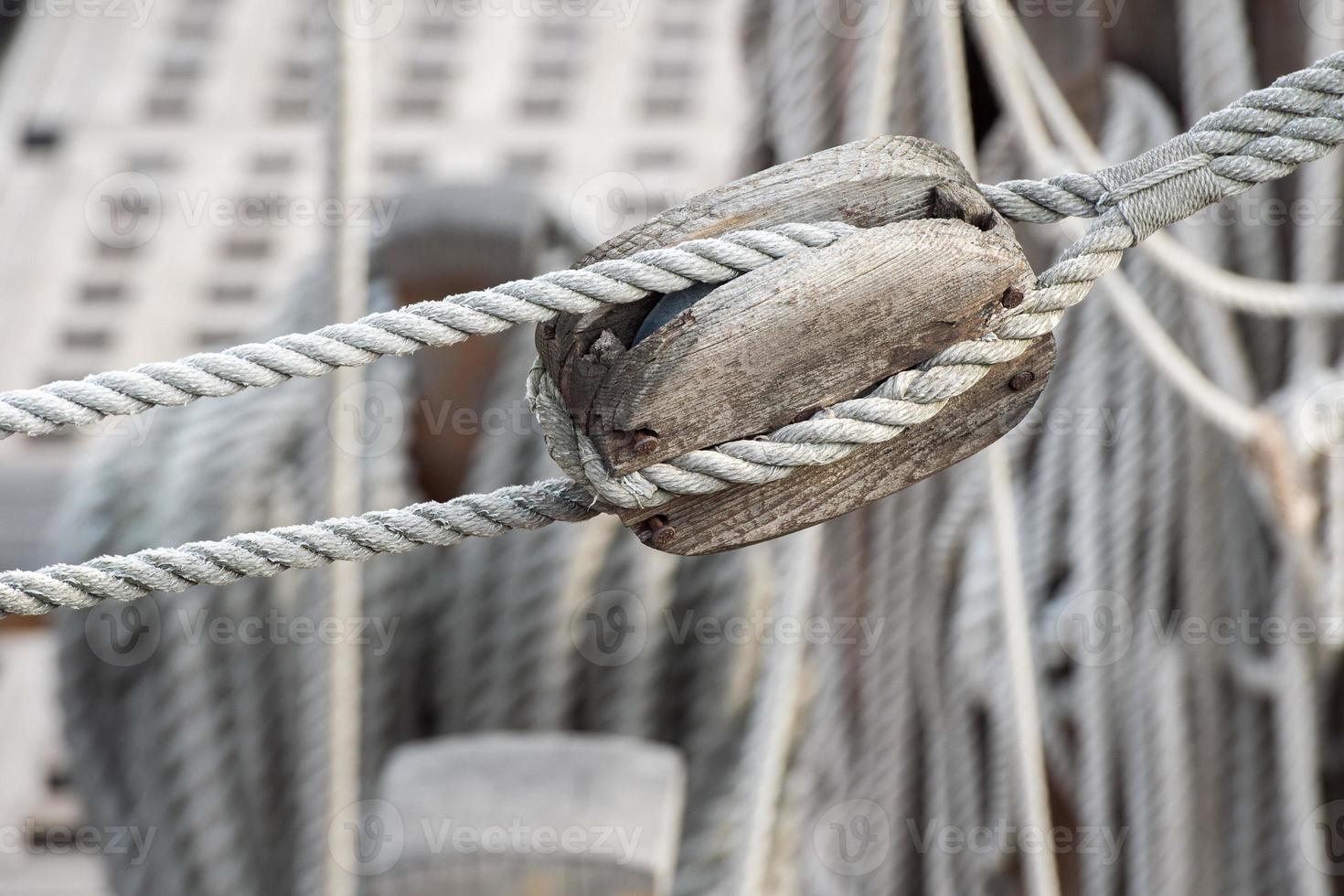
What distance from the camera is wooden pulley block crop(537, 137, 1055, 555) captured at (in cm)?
45

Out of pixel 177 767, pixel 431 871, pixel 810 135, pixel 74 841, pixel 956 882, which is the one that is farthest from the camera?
pixel 74 841

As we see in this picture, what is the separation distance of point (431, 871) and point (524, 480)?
14.3 inches

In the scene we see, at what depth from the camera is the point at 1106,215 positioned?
47 cm

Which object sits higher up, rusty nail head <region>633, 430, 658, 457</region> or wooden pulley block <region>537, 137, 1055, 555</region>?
wooden pulley block <region>537, 137, 1055, 555</region>

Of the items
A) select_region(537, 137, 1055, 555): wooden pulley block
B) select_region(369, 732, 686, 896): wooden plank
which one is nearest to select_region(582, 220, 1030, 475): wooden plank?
select_region(537, 137, 1055, 555): wooden pulley block

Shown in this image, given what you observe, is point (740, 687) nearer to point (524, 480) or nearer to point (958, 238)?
point (524, 480)

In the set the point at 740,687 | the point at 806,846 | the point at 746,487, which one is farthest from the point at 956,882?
the point at 746,487
